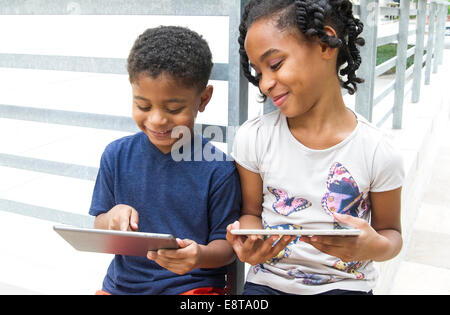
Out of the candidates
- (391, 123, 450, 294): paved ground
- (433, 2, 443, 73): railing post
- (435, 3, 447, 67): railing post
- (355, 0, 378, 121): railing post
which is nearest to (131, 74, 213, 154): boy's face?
(355, 0, 378, 121): railing post

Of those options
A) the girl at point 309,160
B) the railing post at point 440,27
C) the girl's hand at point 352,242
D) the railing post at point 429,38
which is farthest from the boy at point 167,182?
the railing post at point 440,27

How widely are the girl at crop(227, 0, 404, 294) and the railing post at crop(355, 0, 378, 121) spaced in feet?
3.16

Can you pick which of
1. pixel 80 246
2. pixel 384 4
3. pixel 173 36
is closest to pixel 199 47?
pixel 173 36

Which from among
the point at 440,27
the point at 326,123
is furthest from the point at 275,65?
the point at 440,27

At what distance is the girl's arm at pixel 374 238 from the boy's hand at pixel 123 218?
1.60 ft

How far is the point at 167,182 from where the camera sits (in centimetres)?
156

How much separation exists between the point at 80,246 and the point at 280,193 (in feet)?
2.02

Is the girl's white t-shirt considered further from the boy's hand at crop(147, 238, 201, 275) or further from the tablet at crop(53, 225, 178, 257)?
the tablet at crop(53, 225, 178, 257)

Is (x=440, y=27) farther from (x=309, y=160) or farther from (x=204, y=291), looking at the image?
(x=204, y=291)

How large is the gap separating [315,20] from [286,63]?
0.14 m

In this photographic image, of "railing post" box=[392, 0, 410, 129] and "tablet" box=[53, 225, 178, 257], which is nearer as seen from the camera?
"tablet" box=[53, 225, 178, 257]

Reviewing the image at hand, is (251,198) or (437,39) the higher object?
(437,39)

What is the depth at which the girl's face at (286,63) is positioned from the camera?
4.44ft

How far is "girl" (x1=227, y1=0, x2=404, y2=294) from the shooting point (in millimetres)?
1358
